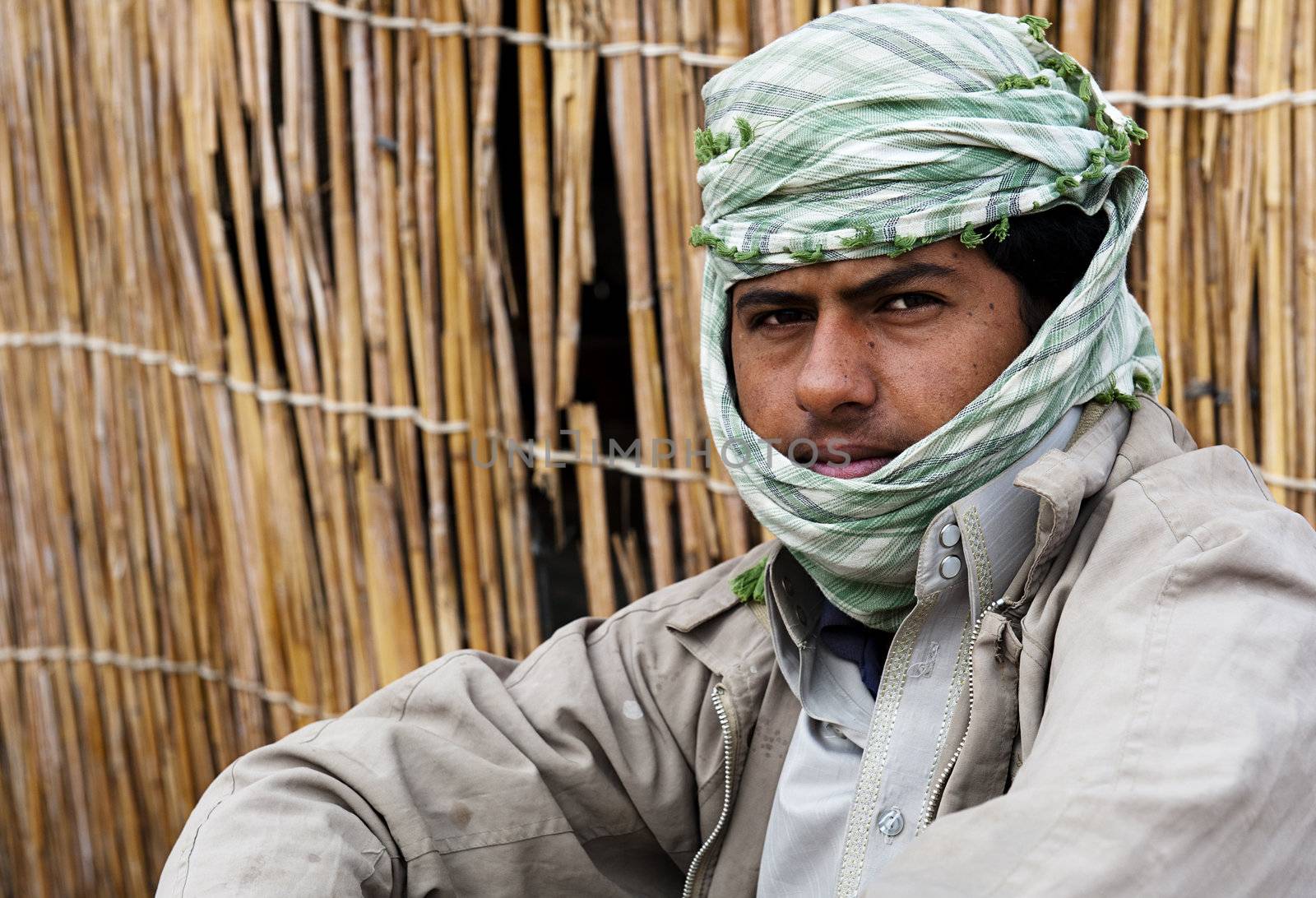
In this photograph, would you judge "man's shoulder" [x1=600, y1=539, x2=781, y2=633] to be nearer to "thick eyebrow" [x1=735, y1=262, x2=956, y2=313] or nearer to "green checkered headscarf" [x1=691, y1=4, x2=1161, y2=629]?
"green checkered headscarf" [x1=691, y1=4, x2=1161, y2=629]

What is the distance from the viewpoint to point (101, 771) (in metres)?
2.94

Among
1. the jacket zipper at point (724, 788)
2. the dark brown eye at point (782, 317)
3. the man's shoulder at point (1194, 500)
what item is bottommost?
the jacket zipper at point (724, 788)

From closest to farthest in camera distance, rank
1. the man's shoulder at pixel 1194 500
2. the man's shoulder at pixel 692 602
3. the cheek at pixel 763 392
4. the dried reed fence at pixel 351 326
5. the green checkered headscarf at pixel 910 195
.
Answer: the man's shoulder at pixel 1194 500 → the green checkered headscarf at pixel 910 195 → the cheek at pixel 763 392 → the man's shoulder at pixel 692 602 → the dried reed fence at pixel 351 326

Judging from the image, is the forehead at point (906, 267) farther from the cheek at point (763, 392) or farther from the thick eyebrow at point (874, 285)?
the cheek at point (763, 392)

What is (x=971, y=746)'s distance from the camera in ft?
4.20

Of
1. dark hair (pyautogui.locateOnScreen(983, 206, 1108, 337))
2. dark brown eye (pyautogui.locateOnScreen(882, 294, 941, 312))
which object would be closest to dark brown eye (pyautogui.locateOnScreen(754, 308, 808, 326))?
dark brown eye (pyautogui.locateOnScreen(882, 294, 941, 312))

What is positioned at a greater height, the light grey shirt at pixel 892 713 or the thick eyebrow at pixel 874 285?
the thick eyebrow at pixel 874 285

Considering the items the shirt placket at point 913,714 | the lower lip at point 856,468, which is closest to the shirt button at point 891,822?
the shirt placket at point 913,714

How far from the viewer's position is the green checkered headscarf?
1.42 metres

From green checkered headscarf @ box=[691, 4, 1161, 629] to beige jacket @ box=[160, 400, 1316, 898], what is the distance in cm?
11

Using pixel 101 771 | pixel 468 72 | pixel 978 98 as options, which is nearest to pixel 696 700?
pixel 978 98

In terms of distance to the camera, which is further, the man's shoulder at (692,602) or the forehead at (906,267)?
the man's shoulder at (692,602)

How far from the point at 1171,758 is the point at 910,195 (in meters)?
0.70

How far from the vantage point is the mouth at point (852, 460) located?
4.82 ft
